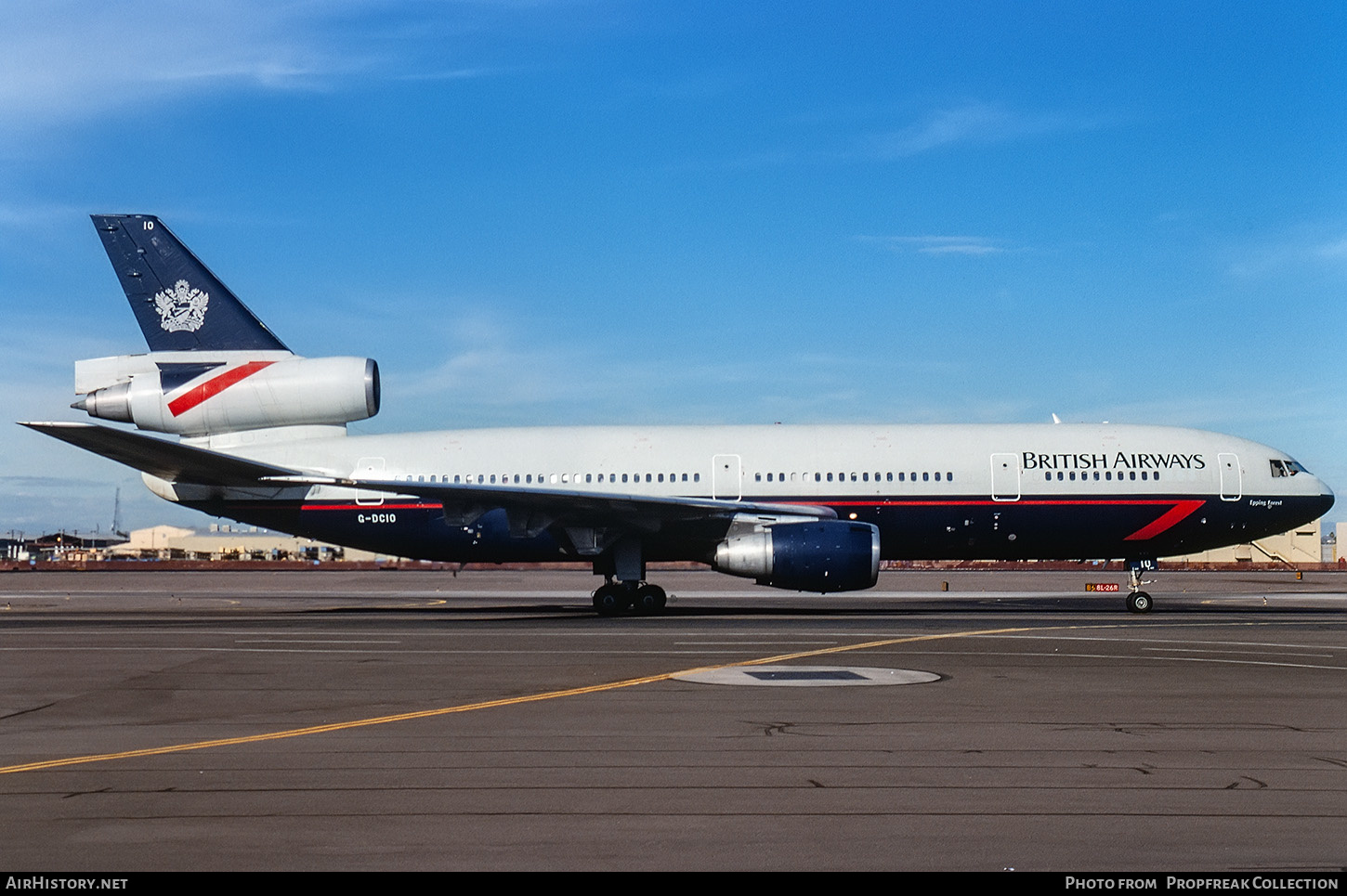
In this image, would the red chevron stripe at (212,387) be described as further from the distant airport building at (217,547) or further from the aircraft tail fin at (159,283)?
the distant airport building at (217,547)

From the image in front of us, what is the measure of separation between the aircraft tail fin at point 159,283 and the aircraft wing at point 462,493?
11.7 feet

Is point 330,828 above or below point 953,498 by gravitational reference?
below

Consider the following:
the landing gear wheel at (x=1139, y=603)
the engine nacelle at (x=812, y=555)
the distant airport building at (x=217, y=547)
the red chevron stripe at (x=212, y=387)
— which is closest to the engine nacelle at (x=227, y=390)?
the red chevron stripe at (x=212, y=387)

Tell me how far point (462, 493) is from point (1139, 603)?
15.3 meters

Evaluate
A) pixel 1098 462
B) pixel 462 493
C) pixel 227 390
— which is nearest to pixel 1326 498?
pixel 1098 462

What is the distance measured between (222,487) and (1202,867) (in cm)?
2583

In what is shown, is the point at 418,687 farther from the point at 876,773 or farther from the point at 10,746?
the point at 876,773

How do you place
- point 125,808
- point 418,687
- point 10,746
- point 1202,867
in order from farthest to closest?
point 418,687 < point 10,746 < point 125,808 < point 1202,867

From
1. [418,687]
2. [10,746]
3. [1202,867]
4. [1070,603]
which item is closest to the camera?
[1202,867]

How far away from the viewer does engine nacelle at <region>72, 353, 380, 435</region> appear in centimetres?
2805

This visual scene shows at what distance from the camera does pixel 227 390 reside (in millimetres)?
28672

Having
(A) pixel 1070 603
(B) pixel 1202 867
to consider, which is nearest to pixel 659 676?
(B) pixel 1202 867

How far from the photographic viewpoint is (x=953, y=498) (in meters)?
27.4

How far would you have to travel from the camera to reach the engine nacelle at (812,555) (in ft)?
79.6
